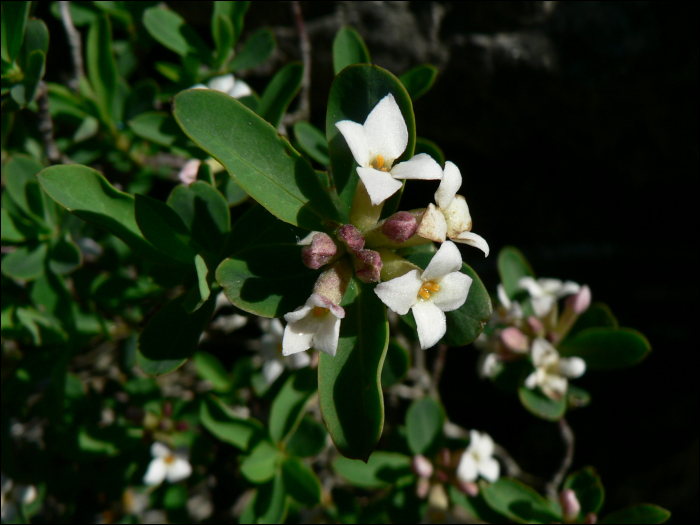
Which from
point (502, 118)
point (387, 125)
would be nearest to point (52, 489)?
point (387, 125)

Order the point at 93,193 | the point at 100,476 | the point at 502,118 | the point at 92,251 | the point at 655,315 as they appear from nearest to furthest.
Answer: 1. the point at 93,193
2. the point at 92,251
3. the point at 100,476
4. the point at 502,118
5. the point at 655,315

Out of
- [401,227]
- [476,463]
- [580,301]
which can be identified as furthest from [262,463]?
[580,301]

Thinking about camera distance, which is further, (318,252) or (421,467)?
(421,467)

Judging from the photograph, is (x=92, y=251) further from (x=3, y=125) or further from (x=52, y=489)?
(x=52, y=489)

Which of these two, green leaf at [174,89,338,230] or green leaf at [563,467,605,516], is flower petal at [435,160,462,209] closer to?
green leaf at [174,89,338,230]

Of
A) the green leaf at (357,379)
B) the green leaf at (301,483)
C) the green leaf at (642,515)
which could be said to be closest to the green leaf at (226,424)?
the green leaf at (301,483)

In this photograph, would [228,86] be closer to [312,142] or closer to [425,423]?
[312,142]
